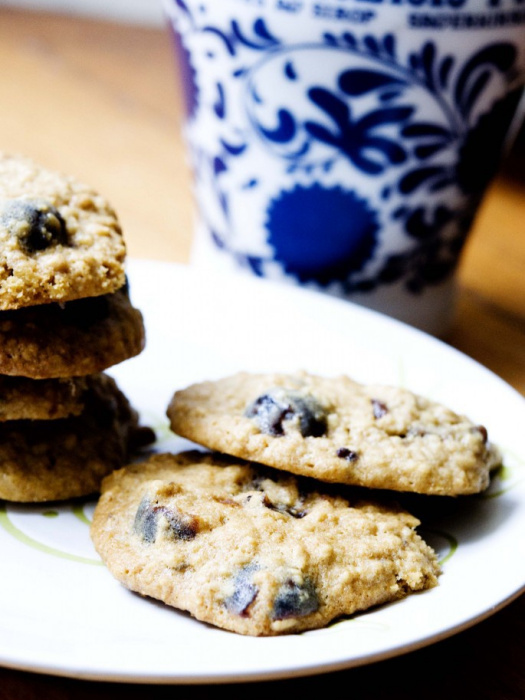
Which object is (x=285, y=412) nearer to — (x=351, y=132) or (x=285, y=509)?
(x=285, y=509)

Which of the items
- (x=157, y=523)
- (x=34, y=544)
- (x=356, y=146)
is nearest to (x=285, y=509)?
(x=157, y=523)

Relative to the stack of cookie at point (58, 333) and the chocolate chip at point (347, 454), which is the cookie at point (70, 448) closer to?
the stack of cookie at point (58, 333)

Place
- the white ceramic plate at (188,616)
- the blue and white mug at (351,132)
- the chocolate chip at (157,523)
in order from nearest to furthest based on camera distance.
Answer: the white ceramic plate at (188,616) < the chocolate chip at (157,523) < the blue and white mug at (351,132)

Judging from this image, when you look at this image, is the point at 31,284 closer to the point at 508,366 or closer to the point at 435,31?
the point at 435,31

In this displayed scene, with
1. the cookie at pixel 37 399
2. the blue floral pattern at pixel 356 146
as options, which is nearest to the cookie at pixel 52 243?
the cookie at pixel 37 399

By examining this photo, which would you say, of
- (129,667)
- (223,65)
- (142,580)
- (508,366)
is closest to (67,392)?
(142,580)

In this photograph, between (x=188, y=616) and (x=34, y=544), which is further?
(x=34, y=544)

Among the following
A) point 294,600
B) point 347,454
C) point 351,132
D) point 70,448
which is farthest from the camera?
point 351,132
